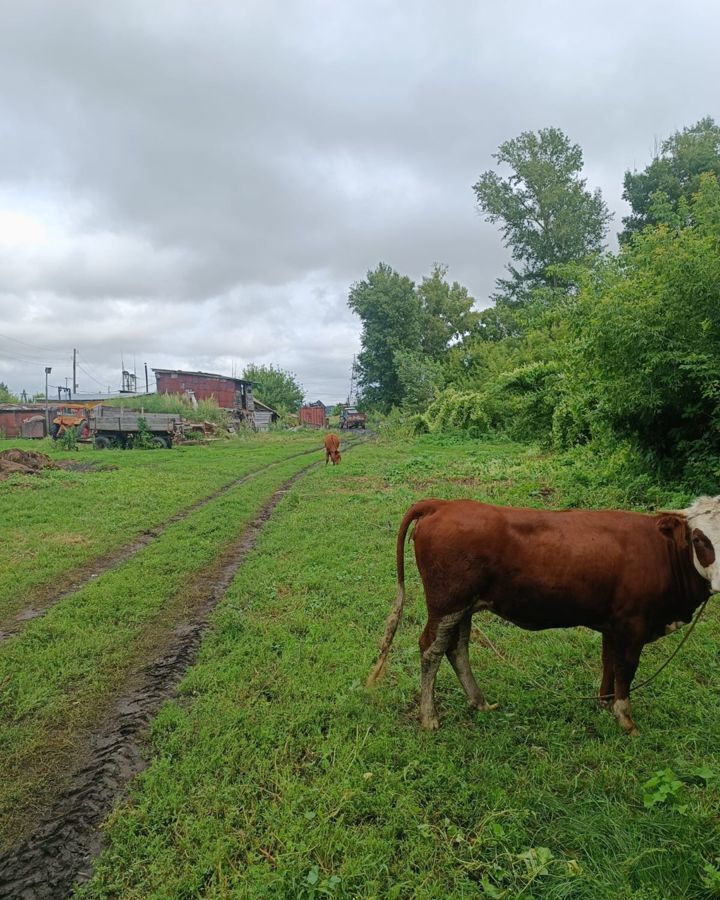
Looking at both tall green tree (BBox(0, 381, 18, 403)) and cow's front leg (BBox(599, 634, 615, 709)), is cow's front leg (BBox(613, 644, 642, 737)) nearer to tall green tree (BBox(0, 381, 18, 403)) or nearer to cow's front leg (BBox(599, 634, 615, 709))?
cow's front leg (BBox(599, 634, 615, 709))

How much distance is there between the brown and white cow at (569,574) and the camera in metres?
3.62

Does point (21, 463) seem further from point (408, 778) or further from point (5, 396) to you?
point (5, 396)

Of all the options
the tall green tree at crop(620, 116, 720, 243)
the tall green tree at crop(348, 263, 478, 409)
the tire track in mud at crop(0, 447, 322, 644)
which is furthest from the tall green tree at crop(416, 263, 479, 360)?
the tire track in mud at crop(0, 447, 322, 644)

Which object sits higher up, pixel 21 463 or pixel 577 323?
pixel 577 323

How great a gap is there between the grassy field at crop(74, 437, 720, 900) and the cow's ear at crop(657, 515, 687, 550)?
4.15 feet

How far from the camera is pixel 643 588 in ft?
11.9

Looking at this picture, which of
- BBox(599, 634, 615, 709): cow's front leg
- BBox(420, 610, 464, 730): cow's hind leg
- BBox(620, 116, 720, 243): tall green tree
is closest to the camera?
BBox(420, 610, 464, 730): cow's hind leg

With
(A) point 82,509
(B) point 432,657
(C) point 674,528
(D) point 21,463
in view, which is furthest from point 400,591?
(D) point 21,463

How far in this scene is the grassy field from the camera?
268 cm

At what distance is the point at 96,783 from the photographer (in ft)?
11.5

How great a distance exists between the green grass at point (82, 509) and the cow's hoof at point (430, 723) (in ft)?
16.8

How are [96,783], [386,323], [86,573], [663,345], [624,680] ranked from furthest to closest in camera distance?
[386,323], [86,573], [663,345], [624,680], [96,783]

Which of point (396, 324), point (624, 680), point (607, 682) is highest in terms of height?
point (396, 324)

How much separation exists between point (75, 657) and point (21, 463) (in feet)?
45.4
